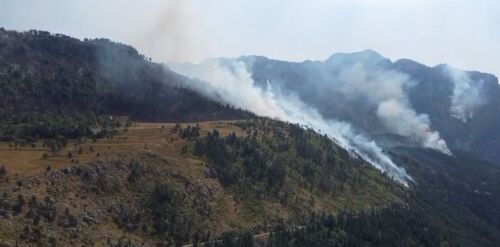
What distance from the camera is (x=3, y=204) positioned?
185 m

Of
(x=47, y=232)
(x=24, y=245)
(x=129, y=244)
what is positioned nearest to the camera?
(x=24, y=245)

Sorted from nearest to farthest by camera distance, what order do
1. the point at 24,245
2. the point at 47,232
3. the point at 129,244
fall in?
the point at 24,245, the point at 47,232, the point at 129,244

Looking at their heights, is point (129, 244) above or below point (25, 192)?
below

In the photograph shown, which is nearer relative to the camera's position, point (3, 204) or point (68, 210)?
point (3, 204)

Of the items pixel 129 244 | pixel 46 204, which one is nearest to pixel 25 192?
pixel 46 204

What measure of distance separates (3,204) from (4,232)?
14.5 metres

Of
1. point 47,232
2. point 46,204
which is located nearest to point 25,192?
point 46,204

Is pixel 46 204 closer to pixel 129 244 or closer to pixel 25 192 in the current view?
pixel 25 192

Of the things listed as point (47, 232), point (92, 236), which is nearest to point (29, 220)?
point (47, 232)

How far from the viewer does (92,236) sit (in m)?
194

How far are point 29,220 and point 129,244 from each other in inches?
1177

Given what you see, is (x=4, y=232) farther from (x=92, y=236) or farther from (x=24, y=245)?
(x=92, y=236)

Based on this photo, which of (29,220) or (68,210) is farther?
(68,210)

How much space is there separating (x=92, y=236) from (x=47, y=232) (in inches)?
614
